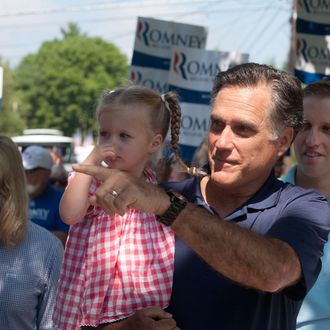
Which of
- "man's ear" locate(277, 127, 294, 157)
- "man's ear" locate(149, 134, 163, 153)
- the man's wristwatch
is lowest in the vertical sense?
the man's wristwatch

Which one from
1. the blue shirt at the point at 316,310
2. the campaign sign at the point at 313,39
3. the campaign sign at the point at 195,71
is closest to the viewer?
the blue shirt at the point at 316,310

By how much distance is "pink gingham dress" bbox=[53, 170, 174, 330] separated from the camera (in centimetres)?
292

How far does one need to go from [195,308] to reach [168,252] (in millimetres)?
303

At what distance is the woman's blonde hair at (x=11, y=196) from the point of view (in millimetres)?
3754

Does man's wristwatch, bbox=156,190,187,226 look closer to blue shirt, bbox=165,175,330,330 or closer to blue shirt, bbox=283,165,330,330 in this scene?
blue shirt, bbox=165,175,330,330

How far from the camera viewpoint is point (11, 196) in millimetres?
3828

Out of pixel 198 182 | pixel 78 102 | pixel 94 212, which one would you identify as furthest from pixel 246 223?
pixel 78 102

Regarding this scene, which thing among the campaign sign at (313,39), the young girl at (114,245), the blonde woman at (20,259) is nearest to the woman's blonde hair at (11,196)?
the blonde woman at (20,259)

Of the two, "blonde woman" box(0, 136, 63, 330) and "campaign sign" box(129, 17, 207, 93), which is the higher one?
"campaign sign" box(129, 17, 207, 93)

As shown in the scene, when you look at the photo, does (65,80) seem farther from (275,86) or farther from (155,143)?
(275,86)

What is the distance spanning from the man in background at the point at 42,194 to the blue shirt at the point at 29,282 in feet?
9.48

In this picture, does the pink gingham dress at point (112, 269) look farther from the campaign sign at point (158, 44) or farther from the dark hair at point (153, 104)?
the campaign sign at point (158, 44)

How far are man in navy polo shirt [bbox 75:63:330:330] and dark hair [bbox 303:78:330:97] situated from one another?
1.05 meters

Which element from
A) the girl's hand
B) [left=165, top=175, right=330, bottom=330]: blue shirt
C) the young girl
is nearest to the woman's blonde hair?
the young girl
